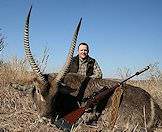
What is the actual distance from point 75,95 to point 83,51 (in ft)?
7.49

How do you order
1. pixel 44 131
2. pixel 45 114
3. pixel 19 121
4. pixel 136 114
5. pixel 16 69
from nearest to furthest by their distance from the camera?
pixel 44 131 < pixel 19 121 < pixel 45 114 < pixel 136 114 < pixel 16 69

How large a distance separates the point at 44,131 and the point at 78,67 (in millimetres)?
3892

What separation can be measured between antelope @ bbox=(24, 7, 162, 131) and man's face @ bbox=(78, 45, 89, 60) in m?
1.57

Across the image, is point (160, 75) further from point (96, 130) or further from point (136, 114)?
point (96, 130)

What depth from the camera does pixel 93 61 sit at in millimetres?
9523

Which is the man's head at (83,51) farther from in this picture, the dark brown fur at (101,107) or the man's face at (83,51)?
the dark brown fur at (101,107)

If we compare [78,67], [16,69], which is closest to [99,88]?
[78,67]

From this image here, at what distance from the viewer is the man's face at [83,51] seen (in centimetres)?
939

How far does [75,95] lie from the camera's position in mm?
7434

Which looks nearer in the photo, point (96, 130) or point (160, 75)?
point (96, 130)

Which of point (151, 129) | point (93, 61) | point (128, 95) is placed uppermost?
point (93, 61)

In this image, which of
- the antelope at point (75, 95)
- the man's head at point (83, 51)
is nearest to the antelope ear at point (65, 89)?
the antelope at point (75, 95)

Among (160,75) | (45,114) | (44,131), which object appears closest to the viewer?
(44,131)

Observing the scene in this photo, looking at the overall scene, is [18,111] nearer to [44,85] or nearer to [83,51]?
[44,85]
